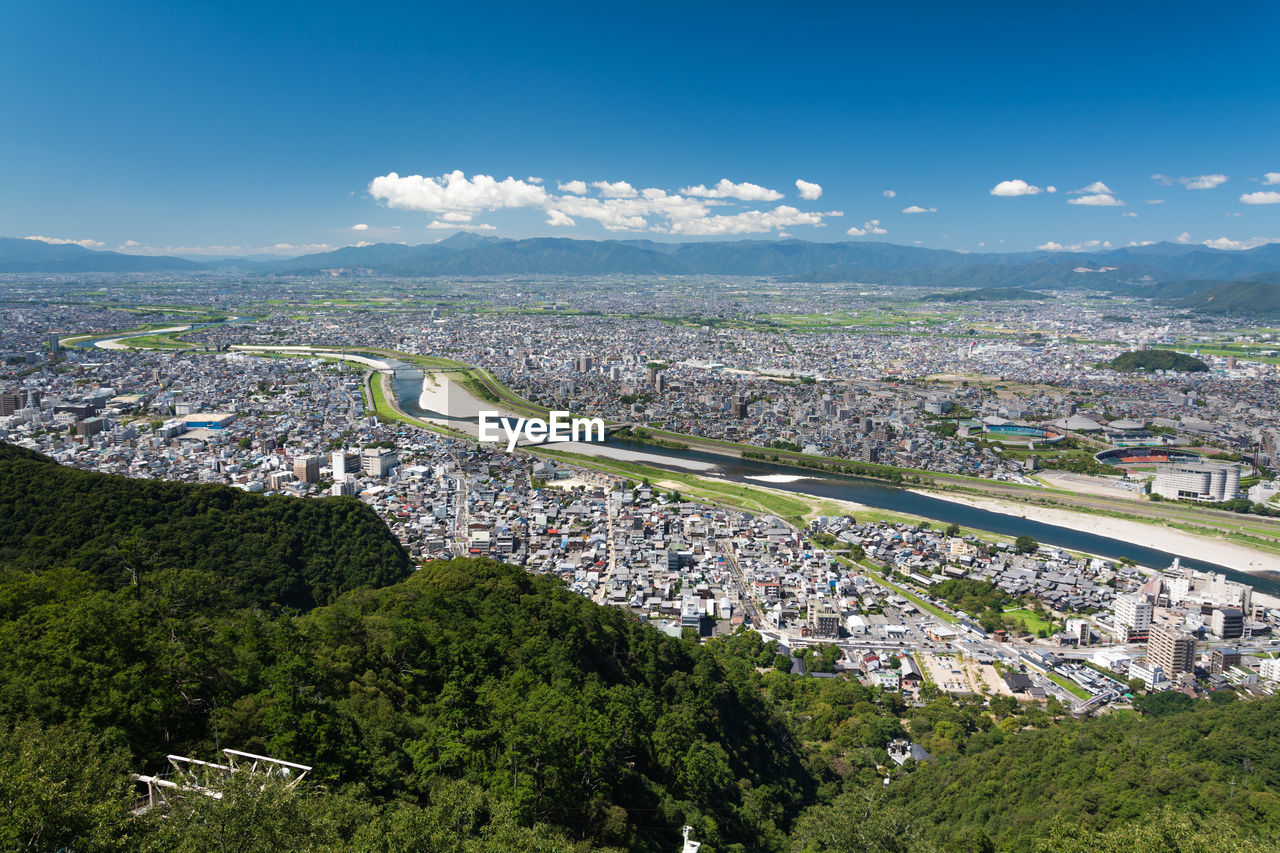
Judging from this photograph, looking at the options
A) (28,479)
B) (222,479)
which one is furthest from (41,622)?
(222,479)

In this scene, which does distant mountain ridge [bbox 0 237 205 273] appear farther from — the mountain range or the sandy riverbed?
the sandy riverbed

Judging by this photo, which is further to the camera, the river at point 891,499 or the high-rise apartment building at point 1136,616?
the river at point 891,499

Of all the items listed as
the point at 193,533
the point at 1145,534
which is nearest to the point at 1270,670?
the point at 1145,534

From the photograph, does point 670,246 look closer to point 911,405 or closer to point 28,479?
point 911,405

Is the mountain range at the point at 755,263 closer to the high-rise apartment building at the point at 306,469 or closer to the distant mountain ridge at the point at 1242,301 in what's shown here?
the distant mountain ridge at the point at 1242,301

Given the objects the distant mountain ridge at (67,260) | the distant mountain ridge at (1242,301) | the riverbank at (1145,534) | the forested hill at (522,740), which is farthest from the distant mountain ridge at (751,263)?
A: the forested hill at (522,740)

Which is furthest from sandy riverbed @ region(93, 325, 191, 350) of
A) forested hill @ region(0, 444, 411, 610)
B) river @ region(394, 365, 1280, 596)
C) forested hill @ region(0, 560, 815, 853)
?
forested hill @ region(0, 560, 815, 853)
